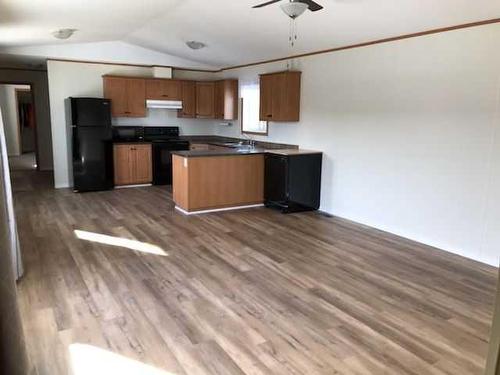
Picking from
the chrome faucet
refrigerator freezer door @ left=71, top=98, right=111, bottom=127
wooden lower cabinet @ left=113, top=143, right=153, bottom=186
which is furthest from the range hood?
the chrome faucet

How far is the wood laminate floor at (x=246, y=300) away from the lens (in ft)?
8.04

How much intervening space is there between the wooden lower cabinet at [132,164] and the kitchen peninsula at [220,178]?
190 cm

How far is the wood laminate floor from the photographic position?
2451 mm

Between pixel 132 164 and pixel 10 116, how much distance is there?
22.8ft

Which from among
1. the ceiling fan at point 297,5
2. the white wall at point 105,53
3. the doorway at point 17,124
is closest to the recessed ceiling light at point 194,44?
the white wall at point 105,53

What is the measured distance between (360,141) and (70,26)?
4185 millimetres

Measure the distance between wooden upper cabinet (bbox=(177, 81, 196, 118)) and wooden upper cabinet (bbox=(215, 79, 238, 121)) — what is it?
0.55 m

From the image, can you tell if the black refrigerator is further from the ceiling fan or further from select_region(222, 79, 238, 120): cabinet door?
the ceiling fan

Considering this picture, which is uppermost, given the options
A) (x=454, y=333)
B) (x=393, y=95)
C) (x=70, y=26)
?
(x=70, y=26)

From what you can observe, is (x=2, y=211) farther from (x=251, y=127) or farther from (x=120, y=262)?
(x=251, y=127)

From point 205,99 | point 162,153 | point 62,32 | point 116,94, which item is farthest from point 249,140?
point 62,32

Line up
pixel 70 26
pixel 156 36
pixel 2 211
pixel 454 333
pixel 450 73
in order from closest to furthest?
pixel 2 211 < pixel 454 333 < pixel 450 73 < pixel 70 26 < pixel 156 36

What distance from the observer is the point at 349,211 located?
18.9 ft

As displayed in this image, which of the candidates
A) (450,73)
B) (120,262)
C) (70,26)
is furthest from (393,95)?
(70,26)
